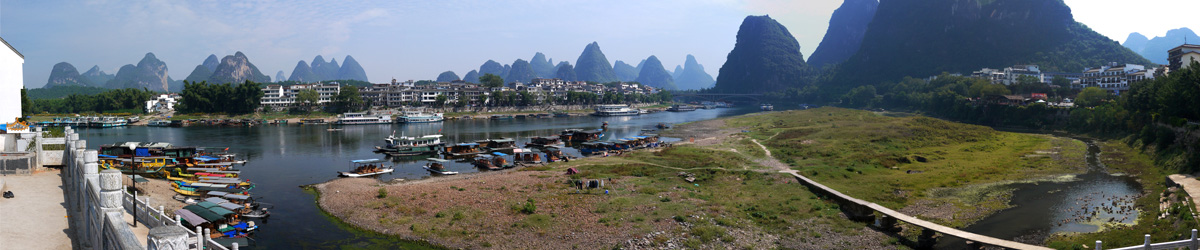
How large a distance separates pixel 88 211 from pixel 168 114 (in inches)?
4938

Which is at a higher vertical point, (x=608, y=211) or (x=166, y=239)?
(x=166, y=239)

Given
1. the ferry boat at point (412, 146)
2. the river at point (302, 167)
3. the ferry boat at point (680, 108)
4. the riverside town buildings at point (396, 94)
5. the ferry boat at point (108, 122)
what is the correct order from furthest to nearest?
the ferry boat at point (680, 108), the riverside town buildings at point (396, 94), the ferry boat at point (108, 122), the ferry boat at point (412, 146), the river at point (302, 167)

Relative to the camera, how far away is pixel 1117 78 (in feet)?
292

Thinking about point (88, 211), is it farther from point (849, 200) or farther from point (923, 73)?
point (923, 73)

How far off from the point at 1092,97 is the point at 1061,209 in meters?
63.4

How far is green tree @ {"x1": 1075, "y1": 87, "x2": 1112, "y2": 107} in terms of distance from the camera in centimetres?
7184

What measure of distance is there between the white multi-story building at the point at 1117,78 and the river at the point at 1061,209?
6832 cm

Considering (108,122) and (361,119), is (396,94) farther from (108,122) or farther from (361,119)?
(108,122)

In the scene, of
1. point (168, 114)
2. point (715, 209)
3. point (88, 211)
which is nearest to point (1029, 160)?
point (715, 209)

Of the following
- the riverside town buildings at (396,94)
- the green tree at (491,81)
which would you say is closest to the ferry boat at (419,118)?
the riverside town buildings at (396,94)

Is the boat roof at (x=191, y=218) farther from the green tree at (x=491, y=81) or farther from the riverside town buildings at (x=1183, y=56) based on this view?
the green tree at (x=491, y=81)

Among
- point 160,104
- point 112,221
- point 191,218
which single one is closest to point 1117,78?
point 191,218

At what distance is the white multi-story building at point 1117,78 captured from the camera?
83.8m

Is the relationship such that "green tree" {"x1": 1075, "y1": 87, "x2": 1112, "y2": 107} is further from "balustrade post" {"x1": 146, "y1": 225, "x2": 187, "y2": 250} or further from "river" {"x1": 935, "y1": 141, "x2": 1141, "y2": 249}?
"balustrade post" {"x1": 146, "y1": 225, "x2": 187, "y2": 250}
